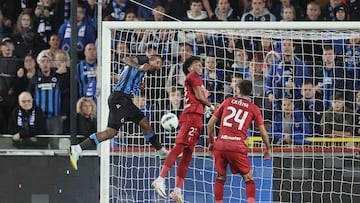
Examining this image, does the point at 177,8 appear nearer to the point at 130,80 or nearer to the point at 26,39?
the point at 26,39

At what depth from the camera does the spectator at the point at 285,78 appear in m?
12.8

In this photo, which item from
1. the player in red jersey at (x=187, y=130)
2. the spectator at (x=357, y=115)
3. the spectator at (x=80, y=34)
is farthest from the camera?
the spectator at (x=80, y=34)

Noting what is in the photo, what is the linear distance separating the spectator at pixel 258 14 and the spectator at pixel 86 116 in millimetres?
2864

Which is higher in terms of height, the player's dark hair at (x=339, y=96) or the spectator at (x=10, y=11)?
the spectator at (x=10, y=11)

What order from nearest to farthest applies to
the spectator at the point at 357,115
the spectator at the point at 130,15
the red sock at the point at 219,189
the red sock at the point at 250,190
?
the red sock at the point at 250,190
the red sock at the point at 219,189
the spectator at the point at 357,115
the spectator at the point at 130,15

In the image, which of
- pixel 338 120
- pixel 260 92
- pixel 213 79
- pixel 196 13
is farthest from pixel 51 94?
pixel 338 120

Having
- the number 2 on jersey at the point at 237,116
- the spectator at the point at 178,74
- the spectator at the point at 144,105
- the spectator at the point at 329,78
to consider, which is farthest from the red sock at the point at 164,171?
the spectator at the point at 329,78

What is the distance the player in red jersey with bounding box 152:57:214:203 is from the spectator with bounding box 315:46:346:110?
174 cm

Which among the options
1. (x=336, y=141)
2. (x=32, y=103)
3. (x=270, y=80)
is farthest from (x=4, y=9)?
(x=336, y=141)

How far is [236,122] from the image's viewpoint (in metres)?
11.3

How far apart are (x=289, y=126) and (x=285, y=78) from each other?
0.66 meters

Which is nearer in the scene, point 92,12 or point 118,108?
point 118,108

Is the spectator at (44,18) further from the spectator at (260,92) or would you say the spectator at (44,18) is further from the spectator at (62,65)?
the spectator at (260,92)

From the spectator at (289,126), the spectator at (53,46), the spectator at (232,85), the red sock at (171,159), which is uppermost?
the spectator at (53,46)
